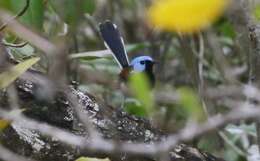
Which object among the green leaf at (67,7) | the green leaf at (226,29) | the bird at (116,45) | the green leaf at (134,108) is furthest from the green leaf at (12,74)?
the green leaf at (226,29)

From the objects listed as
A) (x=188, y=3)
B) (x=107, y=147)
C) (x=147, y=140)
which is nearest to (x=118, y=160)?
(x=147, y=140)

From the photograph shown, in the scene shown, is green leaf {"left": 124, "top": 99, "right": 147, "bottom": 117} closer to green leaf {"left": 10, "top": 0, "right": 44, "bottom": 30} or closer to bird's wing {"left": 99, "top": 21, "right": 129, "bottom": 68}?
bird's wing {"left": 99, "top": 21, "right": 129, "bottom": 68}

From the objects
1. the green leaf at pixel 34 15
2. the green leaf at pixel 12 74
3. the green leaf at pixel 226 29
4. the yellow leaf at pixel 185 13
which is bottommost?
the yellow leaf at pixel 185 13

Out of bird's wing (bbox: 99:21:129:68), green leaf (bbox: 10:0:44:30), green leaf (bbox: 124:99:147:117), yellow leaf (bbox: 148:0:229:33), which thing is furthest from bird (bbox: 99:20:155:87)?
yellow leaf (bbox: 148:0:229:33)

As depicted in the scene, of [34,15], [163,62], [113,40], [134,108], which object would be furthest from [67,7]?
[163,62]

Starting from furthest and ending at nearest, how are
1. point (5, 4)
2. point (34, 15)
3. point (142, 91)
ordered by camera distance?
point (34, 15)
point (5, 4)
point (142, 91)

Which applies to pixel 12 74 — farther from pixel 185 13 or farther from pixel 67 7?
pixel 185 13

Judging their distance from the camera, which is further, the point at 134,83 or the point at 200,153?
the point at 200,153

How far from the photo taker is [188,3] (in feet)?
2.20

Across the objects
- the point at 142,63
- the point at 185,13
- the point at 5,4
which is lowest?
the point at 185,13

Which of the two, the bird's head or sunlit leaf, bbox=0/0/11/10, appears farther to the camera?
the bird's head

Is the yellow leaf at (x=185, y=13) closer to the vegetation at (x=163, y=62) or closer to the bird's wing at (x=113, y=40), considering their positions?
the vegetation at (x=163, y=62)

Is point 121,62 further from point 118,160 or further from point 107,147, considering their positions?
point 107,147

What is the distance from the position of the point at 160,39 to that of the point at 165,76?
246 mm
